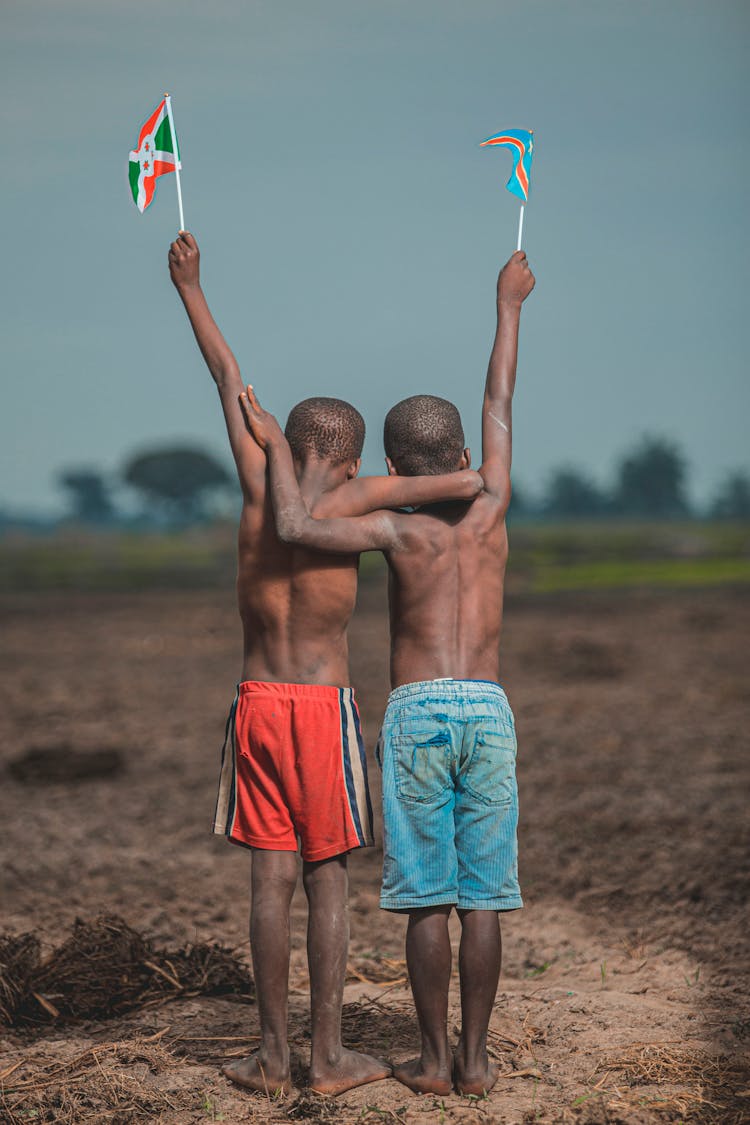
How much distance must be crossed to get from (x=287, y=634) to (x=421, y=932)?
103 cm

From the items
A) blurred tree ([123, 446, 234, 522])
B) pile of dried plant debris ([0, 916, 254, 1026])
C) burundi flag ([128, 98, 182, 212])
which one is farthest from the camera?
blurred tree ([123, 446, 234, 522])

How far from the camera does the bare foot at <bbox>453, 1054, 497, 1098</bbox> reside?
3785 millimetres

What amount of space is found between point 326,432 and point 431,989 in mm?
1793

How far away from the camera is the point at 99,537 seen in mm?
63688

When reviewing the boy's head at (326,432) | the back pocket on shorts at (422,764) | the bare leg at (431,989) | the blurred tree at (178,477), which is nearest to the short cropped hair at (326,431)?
the boy's head at (326,432)

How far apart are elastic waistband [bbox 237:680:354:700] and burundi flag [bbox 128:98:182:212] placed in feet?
6.01

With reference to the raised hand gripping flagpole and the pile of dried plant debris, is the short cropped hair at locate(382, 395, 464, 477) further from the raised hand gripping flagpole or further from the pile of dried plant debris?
the pile of dried plant debris

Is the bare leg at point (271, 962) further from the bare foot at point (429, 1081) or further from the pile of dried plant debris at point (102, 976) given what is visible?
the pile of dried plant debris at point (102, 976)

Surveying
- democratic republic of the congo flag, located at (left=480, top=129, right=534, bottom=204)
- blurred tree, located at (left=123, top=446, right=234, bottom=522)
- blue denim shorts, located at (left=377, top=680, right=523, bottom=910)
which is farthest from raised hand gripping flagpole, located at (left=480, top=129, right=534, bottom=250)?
blurred tree, located at (left=123, top=446, right=234, bottom=522)

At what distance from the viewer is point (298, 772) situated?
3.91 meters

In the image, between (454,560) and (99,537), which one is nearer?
(454,560)

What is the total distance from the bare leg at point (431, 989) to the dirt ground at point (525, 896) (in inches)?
2.8

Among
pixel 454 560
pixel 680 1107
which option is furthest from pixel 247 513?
pixel 680 1107

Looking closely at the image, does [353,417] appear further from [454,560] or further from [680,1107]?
[680,1107]
